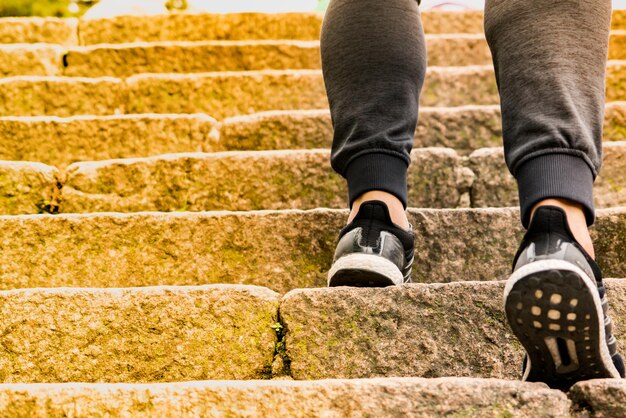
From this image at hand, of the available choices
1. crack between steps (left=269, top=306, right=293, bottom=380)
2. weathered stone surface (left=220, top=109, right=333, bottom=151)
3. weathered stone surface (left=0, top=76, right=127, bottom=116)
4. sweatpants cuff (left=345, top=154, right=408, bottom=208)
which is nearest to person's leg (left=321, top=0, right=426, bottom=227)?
sweatpants cuff (left=345, top=154, right=408, bottom=208)

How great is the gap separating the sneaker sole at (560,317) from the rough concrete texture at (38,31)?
3110 mm

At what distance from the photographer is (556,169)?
1.00 m

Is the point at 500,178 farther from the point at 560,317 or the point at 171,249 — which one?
the point at 560,317

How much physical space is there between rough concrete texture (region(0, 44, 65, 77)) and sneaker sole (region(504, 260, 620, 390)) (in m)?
2.62

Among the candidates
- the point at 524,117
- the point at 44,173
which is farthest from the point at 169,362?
the point at 44,173

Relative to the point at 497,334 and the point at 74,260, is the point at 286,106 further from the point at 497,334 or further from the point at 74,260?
the point at 497,334

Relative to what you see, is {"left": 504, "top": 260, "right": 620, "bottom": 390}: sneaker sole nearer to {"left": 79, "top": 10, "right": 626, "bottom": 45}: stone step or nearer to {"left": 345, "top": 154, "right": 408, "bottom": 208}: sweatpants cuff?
{"left": 345, "top": 154, "right": 408, "bottom": 208}: sweatpants cuff

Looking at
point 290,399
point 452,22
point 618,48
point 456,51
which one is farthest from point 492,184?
point 452,22

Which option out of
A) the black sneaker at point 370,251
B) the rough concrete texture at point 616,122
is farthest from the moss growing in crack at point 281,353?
the rough concrete texture at point 616,122

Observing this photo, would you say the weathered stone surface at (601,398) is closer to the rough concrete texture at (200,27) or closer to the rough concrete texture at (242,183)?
the rough concrete texture at (242,183)

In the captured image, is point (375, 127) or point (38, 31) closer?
point (375, 127)

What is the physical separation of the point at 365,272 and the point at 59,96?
6.10 ft

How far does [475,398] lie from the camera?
3.14 feet

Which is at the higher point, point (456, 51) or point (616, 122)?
point (456, 51)
